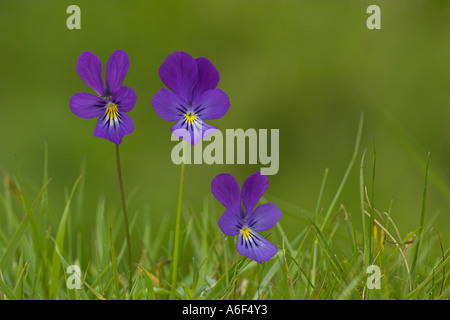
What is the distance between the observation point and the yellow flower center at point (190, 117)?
0.70m

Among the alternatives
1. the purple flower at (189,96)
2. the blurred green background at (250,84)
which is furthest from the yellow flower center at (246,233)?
the blurred green background at (250,84)

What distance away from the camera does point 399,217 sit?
1.92 meters

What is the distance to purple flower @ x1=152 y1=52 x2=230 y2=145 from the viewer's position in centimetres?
68

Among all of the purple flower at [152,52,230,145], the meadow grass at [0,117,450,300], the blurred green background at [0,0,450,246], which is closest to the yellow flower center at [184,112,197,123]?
the purple flower at [152,52,230,145]

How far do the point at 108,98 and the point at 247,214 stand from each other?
239 millimetres

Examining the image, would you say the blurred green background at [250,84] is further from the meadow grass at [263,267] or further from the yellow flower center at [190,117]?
the yellow flower center at [190,117]

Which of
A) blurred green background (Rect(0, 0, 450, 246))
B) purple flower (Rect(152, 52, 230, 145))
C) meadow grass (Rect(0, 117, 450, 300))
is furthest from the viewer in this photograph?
blurred green background (Rect(0, 0, 450, 246))

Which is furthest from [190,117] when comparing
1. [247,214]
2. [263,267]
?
[263,267]

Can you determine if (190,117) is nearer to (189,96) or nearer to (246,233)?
(189,96)

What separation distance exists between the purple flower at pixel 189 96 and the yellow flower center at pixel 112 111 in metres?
0.07

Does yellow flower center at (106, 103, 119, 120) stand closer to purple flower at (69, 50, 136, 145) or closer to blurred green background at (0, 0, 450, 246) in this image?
purple flower at (69, 50, 136, 145)

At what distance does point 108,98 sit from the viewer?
28.8 inches

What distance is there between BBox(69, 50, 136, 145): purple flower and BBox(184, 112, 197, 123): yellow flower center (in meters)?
0.07
